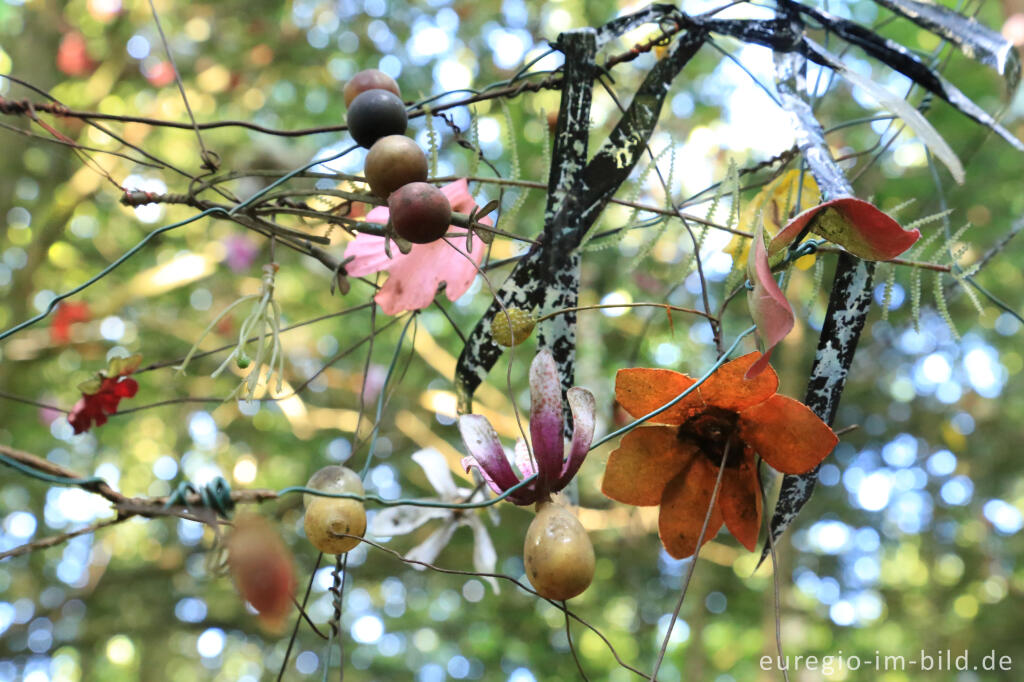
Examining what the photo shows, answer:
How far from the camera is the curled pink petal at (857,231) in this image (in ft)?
1.13

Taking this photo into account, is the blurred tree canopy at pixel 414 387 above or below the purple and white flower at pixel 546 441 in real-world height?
above

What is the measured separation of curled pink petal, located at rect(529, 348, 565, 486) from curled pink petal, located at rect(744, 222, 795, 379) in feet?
0.30

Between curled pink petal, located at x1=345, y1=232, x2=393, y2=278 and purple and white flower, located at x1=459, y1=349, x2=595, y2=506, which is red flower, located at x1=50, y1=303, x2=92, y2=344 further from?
purple and white flower, located at x1=459, y1=349, x2=595, y2=506

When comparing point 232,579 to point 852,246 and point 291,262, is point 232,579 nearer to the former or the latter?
point 852,246

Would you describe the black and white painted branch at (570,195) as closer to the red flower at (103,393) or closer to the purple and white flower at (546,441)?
the purple and white flower at (546,441)

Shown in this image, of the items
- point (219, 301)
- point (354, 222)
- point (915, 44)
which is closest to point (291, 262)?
point (219, 301)

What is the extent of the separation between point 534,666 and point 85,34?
216 centimetres

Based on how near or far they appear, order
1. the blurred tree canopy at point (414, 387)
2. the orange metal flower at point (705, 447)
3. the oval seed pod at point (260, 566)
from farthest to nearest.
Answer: the blurred tree canopy at point (414, 387) < the orange metal flower at point (705, 447) < the oval seed pod at point (260, 566)

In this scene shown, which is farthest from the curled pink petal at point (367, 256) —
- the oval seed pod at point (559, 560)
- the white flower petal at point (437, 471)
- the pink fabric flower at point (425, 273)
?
the oval seed pod at point (559, 560)

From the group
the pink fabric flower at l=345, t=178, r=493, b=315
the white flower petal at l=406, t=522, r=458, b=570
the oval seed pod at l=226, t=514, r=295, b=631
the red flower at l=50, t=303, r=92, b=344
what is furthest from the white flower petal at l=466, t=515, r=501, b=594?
the red flower at l=50, t=303, r=92, b=344

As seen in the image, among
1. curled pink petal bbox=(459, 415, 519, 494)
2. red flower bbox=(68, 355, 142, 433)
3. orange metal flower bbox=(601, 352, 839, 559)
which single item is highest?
red flower bbox=(68, 355, 142, 433)

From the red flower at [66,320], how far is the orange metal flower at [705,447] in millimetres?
1873

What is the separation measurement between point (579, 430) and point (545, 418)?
2 centimetres

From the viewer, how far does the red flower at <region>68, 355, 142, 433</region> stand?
57 cm
